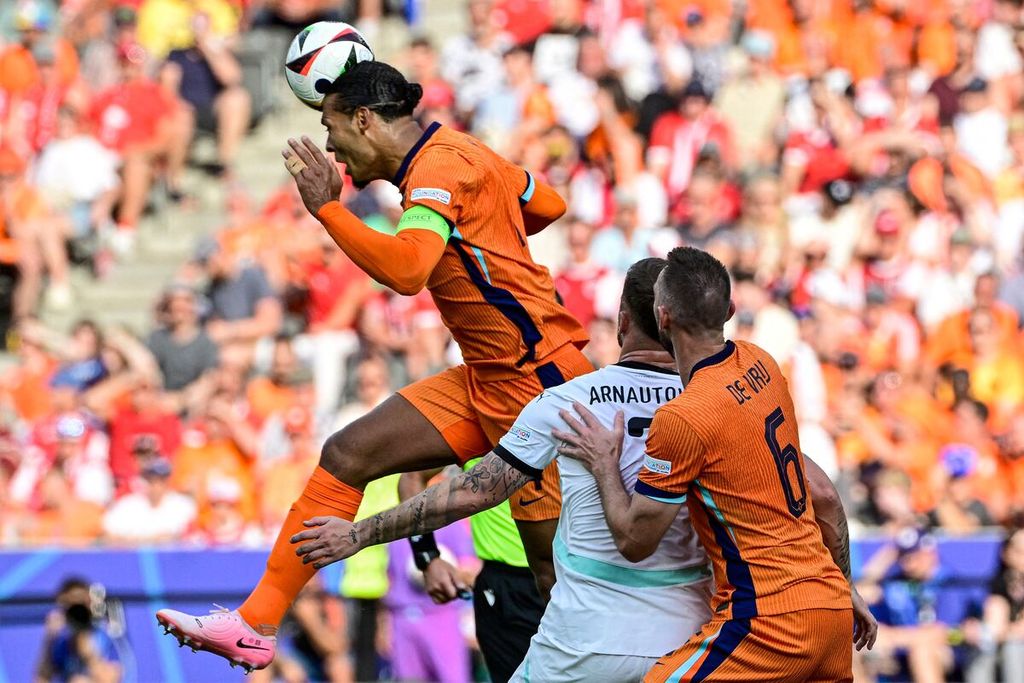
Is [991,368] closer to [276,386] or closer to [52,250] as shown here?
[276,386]

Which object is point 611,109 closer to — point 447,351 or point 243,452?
point 447,351

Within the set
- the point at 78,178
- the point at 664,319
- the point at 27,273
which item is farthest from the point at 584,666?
the point at 78,178

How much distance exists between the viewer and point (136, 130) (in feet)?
52.2

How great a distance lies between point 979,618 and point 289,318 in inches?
233

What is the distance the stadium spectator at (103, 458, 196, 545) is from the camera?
1185 centimetres

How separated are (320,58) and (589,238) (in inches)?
271

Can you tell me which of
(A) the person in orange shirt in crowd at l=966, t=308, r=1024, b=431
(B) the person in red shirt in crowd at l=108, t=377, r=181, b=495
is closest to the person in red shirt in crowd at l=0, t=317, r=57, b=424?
(B) the person in red shirt in crowd at l=108, t=377, r=181, b=495

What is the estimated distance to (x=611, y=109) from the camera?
47.8 ft

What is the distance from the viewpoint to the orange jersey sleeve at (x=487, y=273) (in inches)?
245

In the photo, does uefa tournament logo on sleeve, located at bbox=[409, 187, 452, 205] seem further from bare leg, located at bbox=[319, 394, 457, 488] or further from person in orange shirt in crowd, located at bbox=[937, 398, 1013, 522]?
person in orange shirt in crowd, located at bbox=[937, 398, 1013, 522]

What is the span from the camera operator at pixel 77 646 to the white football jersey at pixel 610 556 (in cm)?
566

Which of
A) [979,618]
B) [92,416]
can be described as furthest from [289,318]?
[979,618]

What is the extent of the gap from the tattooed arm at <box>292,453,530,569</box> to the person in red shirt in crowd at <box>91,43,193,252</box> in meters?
10.6

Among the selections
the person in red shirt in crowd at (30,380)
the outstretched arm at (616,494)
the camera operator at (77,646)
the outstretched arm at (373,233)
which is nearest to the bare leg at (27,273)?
the person in red shirt in crowd at (30,380)
